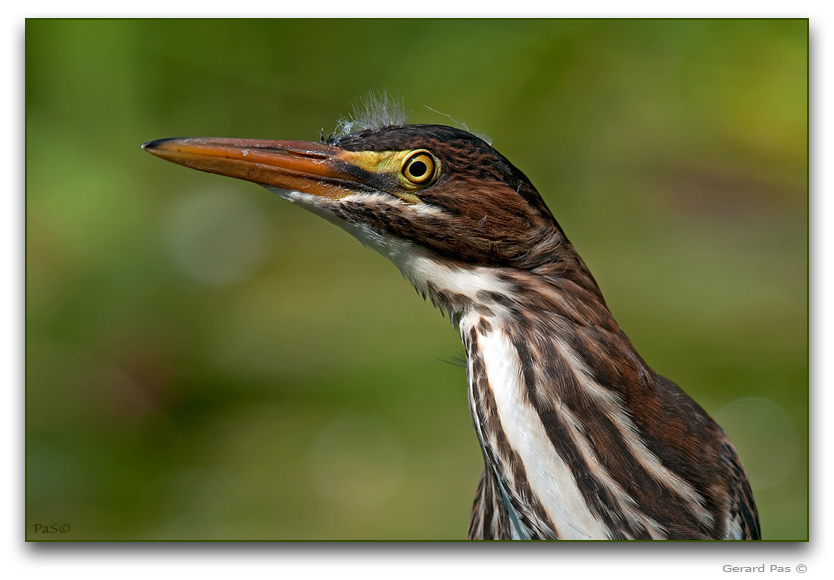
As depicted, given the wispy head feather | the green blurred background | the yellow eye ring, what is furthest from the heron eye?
the green blurred background

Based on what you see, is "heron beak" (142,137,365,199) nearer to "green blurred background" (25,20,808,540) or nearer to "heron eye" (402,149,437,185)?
"heron eye" (402,149,437,185)

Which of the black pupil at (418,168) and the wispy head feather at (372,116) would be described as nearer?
the black pupil at (418,168)

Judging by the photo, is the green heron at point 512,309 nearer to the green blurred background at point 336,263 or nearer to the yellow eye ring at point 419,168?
the yellow eye ring at point 419,168

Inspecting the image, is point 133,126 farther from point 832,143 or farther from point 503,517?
point 832,143

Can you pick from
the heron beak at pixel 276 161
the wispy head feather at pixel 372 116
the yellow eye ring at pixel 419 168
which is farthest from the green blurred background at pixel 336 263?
the yellow eye ring at pixel 419 168

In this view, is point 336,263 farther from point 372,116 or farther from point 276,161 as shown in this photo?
point 276,161

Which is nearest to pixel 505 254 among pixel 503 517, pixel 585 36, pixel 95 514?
pixel 503 517
